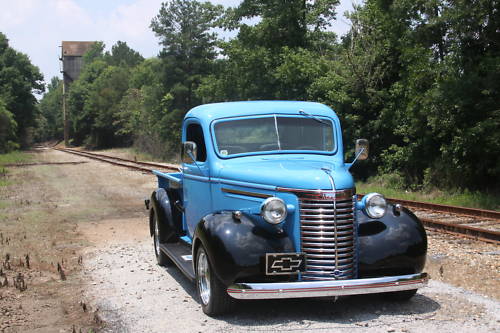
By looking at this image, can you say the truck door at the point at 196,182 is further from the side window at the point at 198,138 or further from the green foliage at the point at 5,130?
the green foliage at the point at 5,130

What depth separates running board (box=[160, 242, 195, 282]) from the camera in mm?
6170

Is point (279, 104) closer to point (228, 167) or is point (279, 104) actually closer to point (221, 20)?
point (228, 167)

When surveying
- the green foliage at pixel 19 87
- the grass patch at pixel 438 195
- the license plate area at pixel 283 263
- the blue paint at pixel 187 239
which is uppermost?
the green foliage at pixel 19 87

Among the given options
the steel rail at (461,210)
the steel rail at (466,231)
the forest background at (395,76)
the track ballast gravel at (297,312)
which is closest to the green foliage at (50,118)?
the forest background at (395,76)

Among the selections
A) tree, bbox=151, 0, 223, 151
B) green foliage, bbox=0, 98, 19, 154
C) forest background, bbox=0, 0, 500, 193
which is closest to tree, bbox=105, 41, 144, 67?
green foliage, bbox=0, 98, 19, 154

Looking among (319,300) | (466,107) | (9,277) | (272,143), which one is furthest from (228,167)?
(466,107)

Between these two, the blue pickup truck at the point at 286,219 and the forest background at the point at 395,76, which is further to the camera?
the forest background at the point at 395,76

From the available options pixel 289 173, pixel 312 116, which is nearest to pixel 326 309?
pixel 289 173

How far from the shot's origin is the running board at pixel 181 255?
6.17m

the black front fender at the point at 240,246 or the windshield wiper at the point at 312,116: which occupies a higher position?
the windshield wiper at the point at 312,116

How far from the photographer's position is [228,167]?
245 inches

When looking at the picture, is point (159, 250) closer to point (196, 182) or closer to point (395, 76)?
point (196, 182)

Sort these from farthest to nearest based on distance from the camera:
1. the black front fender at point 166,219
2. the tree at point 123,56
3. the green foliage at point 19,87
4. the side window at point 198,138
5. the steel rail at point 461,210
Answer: the tree at point 123,56 → the green foliage at point 19,87 → the steel rail at point 461,210 → the black front fender at point 166,219 → the side window at point 198,138

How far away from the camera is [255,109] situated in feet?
21.8
